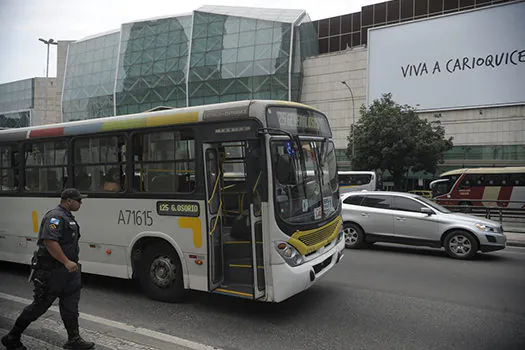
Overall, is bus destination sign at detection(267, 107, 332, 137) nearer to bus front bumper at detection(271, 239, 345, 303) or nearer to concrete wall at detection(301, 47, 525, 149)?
bus front bumper at detection(271, 239, 345, 303)

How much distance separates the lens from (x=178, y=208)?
5.84m

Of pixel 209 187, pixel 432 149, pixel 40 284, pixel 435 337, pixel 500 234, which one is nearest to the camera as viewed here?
pixel 40 284

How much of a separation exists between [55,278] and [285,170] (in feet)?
9.15

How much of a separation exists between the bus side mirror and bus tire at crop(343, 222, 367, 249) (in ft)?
19.3

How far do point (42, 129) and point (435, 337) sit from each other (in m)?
6.89

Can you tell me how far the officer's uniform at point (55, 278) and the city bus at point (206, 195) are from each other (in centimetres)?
177

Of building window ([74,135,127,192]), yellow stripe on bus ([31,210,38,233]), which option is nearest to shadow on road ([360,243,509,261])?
building window ([74,135,127,192])

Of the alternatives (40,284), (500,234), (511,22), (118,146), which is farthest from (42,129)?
(511,22)

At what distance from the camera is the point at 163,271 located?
239 inches

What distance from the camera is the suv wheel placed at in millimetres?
9398

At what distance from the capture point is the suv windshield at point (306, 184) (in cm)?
522

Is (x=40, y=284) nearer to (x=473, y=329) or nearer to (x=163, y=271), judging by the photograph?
(x=163, y=271)

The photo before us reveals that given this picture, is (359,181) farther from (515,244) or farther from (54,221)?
(54,221)

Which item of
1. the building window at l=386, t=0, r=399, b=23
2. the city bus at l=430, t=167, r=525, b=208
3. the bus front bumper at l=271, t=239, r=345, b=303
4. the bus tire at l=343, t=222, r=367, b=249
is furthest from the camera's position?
the building window at l=386, t=0, r=399, b=23
